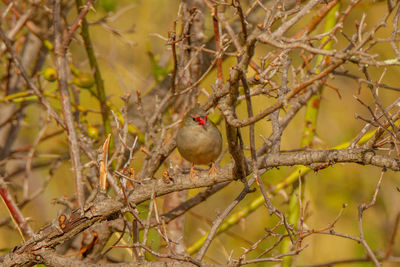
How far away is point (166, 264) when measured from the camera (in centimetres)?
295

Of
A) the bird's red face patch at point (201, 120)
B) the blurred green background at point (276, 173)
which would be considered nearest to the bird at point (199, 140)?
the bird's red face patch at point (201, 120)

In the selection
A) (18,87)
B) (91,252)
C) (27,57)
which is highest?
(27,57)

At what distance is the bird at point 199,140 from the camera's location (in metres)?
4.08

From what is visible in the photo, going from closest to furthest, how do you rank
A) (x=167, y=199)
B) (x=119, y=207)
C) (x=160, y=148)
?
(x=119, y=207) < (x=160, y=148) < (x=167, y=199)

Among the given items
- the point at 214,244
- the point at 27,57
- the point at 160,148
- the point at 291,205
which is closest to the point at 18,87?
the point at 27,57

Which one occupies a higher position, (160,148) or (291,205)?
(160,148)

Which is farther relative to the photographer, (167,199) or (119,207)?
(167,199)

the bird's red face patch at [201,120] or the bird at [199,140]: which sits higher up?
the bird's red face patch at [201,120]

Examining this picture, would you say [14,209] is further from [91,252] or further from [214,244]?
[214,244]

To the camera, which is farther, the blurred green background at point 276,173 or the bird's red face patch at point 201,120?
the blurred green background at point 276,173

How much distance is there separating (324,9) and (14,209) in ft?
10.8

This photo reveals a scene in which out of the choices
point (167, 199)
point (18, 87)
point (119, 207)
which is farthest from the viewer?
point (18, 87)

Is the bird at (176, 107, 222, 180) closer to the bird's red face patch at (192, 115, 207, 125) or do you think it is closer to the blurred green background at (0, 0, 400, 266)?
the bird's red face patch at (192, 115, 207, 125)

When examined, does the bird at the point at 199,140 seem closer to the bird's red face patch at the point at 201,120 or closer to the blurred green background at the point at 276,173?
the bird's red face patch at the point at 201,120
